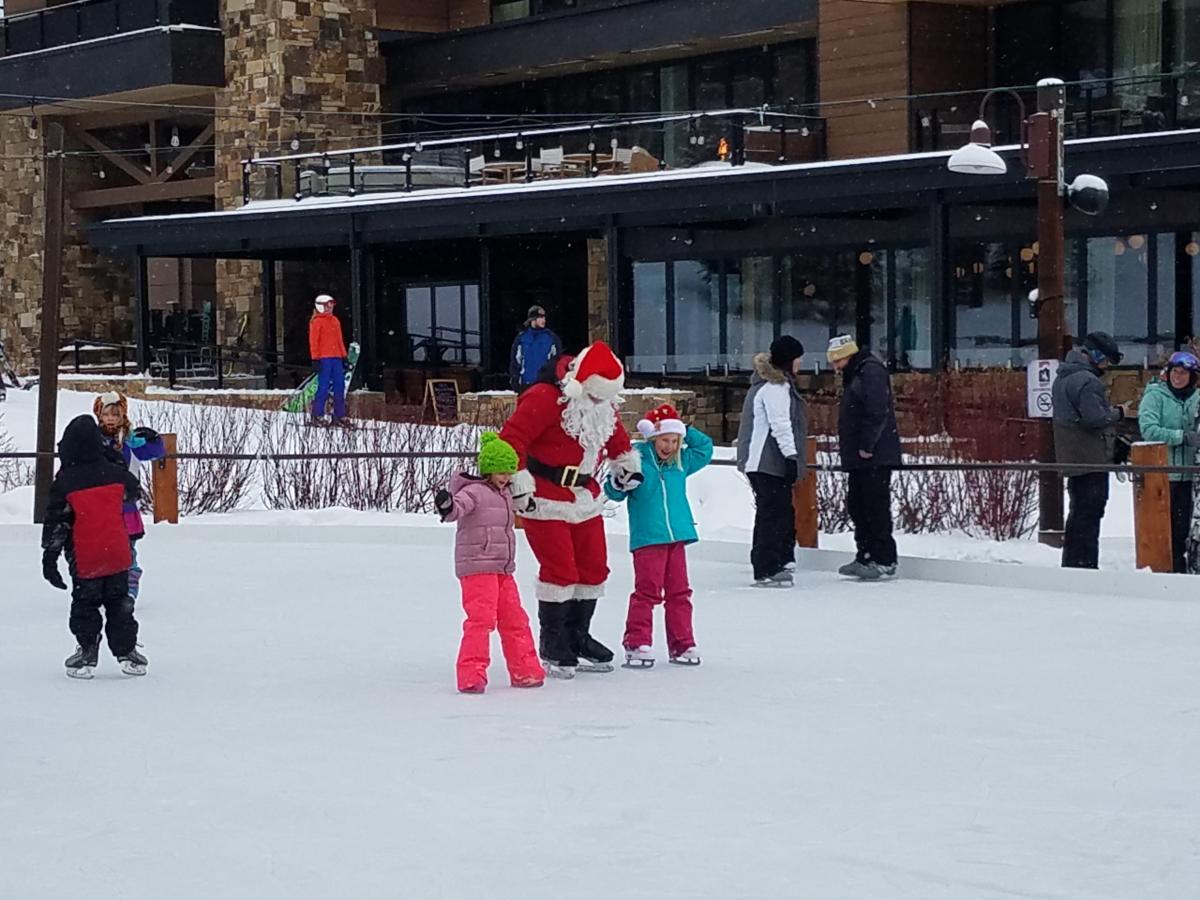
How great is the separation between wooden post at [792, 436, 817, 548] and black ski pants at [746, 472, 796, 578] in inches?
48.7

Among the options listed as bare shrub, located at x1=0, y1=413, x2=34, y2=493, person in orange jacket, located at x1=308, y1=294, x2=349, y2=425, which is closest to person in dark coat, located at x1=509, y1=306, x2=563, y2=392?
person in orange jacket, located at x1=308, y1=294, x2=349, y2=425

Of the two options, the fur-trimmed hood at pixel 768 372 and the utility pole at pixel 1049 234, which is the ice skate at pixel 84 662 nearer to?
the fur-trimmed hood at pixel 768 372

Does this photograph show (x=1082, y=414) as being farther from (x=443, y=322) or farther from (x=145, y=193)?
(x=145, y=193)

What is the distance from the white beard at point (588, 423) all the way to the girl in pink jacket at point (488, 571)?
32 cm

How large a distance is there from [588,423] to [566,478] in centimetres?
26

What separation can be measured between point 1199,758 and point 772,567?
5.21 m

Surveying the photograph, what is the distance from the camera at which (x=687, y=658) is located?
8.92m

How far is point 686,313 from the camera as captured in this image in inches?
1174

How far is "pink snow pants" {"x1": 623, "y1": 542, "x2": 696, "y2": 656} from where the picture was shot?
8891 mm

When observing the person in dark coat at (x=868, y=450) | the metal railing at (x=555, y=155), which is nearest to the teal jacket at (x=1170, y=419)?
the person in dark coat at (x=868, y=450)

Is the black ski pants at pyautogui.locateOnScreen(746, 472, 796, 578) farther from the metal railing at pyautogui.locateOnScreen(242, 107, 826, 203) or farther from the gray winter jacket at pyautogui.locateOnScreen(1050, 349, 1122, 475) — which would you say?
the metal railing at pyautogui.locateOnScreen(242, 107, 826, 203)

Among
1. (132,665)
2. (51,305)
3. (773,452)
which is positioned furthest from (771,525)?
(51,305)

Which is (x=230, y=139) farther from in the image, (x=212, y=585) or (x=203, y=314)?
(x=212, y=585)

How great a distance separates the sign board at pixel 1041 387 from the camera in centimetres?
1311
